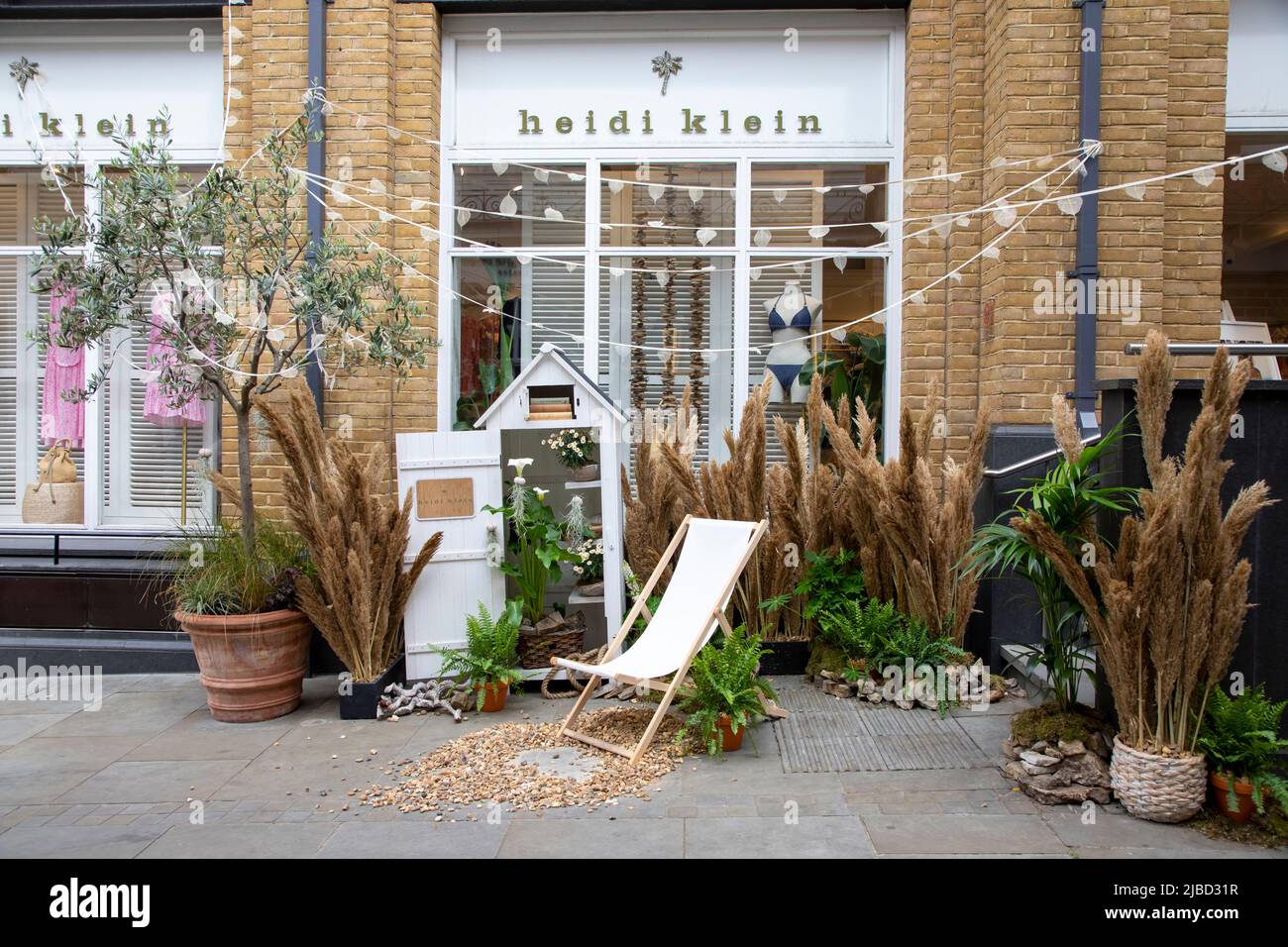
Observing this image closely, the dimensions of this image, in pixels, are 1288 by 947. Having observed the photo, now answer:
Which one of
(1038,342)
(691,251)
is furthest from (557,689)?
(1038,342)

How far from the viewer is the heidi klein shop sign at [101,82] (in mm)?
7691

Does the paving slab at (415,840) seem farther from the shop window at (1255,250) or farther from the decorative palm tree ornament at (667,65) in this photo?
the shop window at (1255,250)

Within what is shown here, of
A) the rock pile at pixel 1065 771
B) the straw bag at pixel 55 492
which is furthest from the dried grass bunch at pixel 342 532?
the rock pile at pixel 1065 771

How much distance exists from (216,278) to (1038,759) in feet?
17.0

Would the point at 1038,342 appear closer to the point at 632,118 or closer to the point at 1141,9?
the point at 1141,9

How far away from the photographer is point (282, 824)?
14.7 feet

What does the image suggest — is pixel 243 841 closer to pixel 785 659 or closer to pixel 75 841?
pixel 75 841

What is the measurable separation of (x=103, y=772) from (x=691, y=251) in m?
5.12

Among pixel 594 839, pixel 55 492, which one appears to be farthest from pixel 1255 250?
pixel 55 492

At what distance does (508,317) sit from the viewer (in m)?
7.82

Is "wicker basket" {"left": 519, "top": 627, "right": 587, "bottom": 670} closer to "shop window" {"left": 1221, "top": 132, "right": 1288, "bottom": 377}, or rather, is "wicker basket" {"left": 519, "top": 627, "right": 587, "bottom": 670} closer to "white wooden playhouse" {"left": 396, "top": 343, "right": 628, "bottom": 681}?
"white wooden playhouse" {"left": 396, "top": 343, "right": 628, "bottom": 681}

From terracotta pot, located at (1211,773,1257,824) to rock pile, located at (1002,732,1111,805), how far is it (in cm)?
44

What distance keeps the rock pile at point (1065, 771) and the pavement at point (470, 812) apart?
0.22ft

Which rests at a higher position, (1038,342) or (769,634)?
(1038,342)
